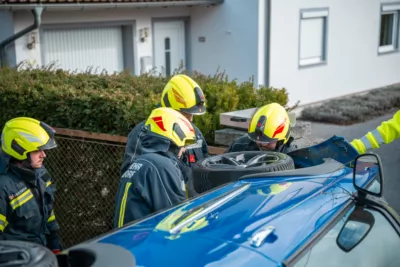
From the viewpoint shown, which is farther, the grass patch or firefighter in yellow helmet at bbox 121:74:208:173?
the grass patch

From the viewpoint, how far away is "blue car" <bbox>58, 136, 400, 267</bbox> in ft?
7.00

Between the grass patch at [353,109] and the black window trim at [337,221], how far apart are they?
11.2 m

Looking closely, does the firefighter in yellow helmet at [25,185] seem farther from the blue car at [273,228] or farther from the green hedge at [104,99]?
the blue car at [273,228]

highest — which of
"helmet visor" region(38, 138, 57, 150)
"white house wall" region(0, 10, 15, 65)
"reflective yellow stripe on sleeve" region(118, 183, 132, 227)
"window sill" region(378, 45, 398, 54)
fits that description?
"white house wall" region(0, 10, 15, 65)

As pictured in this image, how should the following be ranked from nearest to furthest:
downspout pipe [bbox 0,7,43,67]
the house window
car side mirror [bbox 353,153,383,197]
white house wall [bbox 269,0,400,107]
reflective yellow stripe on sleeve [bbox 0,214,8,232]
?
car side mirror [bbox 353,153,383,197] → reflective yellow stripe on sleeve [bbox 0,214,8,232] → downspout pipe [bbox 0,7,43,67] → white house wall [bbox 269,0,400,107] → the house window

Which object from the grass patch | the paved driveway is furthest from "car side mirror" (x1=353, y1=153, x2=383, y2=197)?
the grass patch

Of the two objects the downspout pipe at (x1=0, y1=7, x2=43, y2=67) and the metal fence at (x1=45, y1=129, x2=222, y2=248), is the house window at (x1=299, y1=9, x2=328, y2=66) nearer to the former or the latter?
the downspout pipe at (x1=0, y1=7, x2=43, y2=67)

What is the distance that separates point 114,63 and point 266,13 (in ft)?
12.3

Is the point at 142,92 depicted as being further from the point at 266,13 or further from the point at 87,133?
the point at 266,13

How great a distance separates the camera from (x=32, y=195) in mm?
4391

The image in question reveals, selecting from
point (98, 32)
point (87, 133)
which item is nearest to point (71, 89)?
point (87, 133)

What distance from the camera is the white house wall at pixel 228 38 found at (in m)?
13.6

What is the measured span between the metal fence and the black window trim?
3.43m

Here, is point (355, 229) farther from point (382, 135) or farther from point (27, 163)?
point (27, 163)
